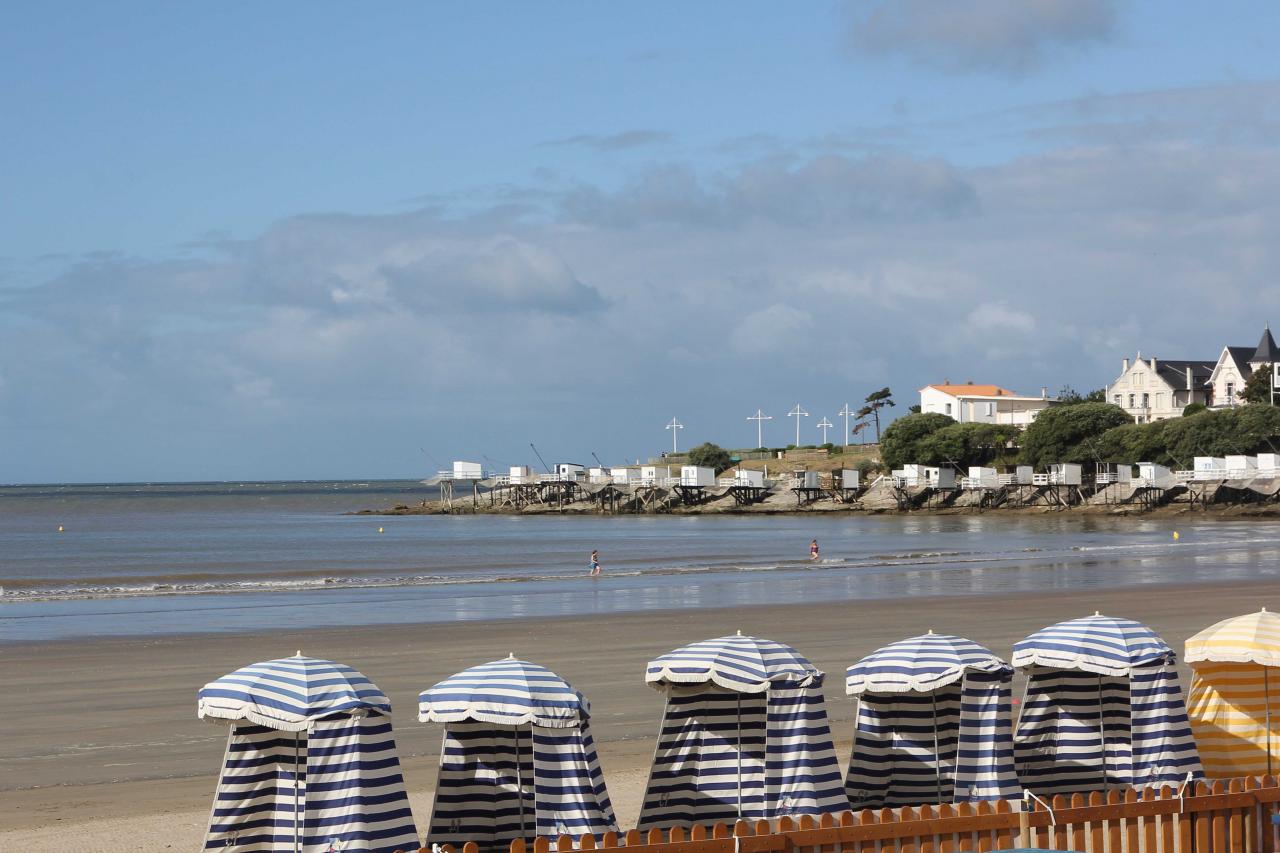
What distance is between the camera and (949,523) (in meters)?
82.3

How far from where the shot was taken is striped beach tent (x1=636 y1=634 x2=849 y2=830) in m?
8.34

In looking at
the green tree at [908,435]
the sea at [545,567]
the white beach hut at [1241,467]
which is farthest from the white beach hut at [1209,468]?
the green tree at [908,435]

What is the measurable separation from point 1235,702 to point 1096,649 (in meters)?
1.58

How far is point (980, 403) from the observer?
13125 cm

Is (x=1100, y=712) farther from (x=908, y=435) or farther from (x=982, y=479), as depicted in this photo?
(x=908, y=435)

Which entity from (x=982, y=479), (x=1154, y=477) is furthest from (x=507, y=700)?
(x=982, y=479)

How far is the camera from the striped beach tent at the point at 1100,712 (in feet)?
29.5

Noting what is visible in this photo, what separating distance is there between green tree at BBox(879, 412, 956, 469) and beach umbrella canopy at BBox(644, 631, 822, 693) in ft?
350

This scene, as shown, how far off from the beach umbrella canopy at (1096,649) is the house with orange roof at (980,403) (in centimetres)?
11993

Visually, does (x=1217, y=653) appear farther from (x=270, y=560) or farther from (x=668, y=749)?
(x=270, y=560)

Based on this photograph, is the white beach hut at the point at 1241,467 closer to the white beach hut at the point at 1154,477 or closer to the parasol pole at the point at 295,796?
the white beach hut at the point at 1154,477

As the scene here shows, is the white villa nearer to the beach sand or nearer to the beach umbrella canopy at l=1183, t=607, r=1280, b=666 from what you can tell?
the beach sand

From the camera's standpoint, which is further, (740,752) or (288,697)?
(740,752)

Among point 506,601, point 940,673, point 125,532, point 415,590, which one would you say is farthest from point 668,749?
point 125,532
